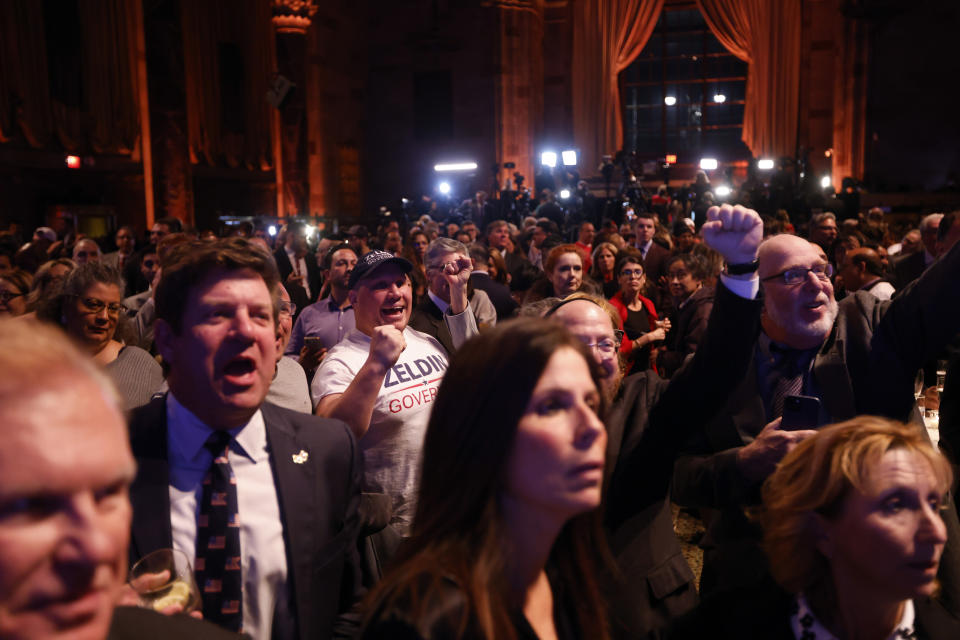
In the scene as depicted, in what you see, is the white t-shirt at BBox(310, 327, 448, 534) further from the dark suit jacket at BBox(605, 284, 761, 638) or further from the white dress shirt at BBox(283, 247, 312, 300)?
the white dress shirt at BBox(283, 247, 312, 300)

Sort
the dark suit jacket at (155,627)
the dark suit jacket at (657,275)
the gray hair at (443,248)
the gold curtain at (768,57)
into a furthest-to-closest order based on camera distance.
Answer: the gold curtain at (768,57), the dark suit jacket at (657,275), the gray hair at (443,248), the dark suit jacket at (155,627)

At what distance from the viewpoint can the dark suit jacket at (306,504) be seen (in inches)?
66.2

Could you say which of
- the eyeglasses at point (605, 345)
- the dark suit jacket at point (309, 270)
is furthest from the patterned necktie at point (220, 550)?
the dark suit jacket at point (309, 270)

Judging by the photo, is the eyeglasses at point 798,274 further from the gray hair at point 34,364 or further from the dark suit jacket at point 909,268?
the dark suit jacket at point 909,268

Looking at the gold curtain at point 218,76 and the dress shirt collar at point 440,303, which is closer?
the dress shirt collar at point 440,303

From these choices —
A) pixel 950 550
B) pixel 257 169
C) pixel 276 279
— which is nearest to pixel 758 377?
pixel 950 550

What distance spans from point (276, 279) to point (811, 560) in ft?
4.50

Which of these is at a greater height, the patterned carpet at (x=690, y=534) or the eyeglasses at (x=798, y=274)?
the eyeglasses at (x=798, y=274)

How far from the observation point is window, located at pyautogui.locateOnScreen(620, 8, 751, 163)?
20.7 meters

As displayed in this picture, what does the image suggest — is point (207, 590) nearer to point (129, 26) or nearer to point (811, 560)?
point (811, 560)

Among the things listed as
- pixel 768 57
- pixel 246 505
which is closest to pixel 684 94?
pixel 768 57

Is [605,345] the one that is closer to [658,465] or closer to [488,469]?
[658,465]

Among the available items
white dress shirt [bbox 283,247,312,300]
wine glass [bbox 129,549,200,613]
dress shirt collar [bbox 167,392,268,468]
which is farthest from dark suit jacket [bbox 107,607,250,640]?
white dress shirt [bbox 283,247,312,300]

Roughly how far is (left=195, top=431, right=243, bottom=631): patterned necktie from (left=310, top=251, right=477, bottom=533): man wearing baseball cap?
684mm
